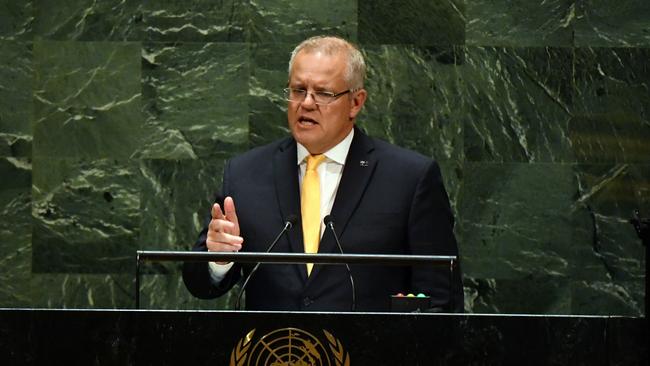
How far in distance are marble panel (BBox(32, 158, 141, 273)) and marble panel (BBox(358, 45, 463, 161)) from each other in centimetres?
119

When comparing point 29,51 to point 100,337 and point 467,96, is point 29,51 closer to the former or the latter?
point 467,96

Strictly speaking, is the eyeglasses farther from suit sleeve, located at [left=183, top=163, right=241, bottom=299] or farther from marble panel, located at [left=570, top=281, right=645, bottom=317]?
marble panel, located at [left=570, top=281, right=645, bottom=317]

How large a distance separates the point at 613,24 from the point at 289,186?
7.31 feet

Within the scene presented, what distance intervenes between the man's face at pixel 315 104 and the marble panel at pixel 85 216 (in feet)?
5.54

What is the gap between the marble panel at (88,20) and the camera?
590 cm

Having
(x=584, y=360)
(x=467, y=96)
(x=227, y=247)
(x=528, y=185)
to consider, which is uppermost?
(x=467, y=96)

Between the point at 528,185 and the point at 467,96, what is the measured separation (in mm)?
520

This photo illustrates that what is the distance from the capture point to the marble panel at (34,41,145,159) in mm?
5898

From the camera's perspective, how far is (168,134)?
595 centimetres

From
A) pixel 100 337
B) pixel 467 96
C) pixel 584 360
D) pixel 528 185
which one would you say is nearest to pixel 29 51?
pixel 467 96

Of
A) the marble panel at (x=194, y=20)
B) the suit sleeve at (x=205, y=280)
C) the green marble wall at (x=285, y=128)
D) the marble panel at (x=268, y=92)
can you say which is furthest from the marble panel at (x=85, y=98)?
A: the suit sleeve at (x=205, y=280)

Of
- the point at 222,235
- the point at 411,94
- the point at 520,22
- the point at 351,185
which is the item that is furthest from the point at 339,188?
the point at 520,22

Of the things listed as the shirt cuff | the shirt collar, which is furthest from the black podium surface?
Answer: the shirt collar

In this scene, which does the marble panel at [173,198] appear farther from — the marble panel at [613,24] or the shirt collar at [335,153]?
the marble panel at [613,24]
